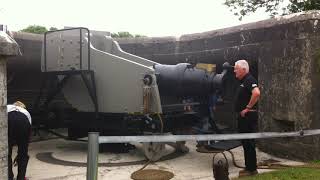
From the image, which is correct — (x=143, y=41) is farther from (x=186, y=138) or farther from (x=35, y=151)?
(x=186, y=138)

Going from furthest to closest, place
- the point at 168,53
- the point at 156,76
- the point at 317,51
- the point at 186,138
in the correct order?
the point at 168,53 < the point at 156,76 < the point at 317,51 < the point at 186,138

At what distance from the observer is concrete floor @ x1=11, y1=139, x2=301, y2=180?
6691 millimetres

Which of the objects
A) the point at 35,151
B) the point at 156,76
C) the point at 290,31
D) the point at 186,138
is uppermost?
the point at 290,31

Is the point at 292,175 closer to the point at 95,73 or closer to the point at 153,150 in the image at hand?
the point at 153,150

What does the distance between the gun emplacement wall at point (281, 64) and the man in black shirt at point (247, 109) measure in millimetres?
1399

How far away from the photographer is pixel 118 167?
732cm

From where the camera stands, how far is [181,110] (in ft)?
27.5

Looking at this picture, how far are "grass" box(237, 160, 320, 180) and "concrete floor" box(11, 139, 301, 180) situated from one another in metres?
0.46

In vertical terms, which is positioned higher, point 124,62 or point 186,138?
point 124,62

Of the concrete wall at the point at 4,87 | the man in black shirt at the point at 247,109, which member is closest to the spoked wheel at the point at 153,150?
the man in black shirt at the point at 247,109

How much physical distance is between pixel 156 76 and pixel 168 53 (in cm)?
291

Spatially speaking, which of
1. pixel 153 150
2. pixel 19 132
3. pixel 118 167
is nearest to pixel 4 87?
pixel 19 132

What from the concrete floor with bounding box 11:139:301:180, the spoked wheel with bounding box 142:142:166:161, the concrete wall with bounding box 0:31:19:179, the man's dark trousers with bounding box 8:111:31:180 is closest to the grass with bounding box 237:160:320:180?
the concrete floor with bounding box 11:139:301:180

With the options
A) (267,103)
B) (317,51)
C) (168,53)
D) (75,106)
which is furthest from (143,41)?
(317,51)
